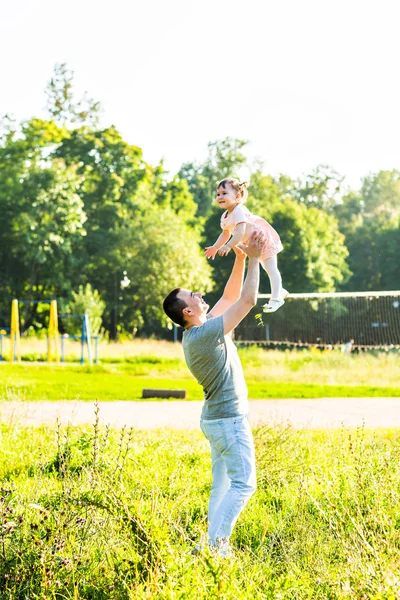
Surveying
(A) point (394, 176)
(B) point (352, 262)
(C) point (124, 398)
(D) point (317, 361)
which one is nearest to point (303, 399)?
(C) point (124, 398)

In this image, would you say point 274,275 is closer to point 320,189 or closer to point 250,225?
point 250,225

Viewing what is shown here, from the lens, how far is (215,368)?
4695 millimetres

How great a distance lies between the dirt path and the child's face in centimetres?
514

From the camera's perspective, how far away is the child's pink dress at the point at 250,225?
481 centimetres

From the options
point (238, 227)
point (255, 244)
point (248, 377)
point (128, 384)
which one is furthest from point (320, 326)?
point (255, 244)

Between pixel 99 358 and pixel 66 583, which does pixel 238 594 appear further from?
pixel 99 358

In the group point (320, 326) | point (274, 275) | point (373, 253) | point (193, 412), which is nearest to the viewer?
point (274, 275)

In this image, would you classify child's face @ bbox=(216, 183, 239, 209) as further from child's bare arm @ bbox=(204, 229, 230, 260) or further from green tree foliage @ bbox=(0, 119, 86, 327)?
green tree foliage @ bbox=(0, 119, 86, 327)

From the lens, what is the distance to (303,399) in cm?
1494

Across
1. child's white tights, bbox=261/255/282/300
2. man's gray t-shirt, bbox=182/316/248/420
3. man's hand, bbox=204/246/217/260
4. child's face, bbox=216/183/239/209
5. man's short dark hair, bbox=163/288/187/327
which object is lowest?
man's gray t-shirt, bbox=182/316/248/420

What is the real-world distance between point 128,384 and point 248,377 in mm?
3420

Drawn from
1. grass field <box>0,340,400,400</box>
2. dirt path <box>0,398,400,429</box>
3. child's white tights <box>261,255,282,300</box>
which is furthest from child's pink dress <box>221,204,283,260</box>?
grass field <box>0,340,400,400</box>

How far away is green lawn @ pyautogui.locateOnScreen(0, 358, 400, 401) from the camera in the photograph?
15.0 metres

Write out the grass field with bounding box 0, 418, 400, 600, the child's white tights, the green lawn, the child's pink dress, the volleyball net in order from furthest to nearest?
the volleyball net
the green lawn
the child's white tights
the child's pink dress
the grass field with bounding box 0, 418, 400, 600
